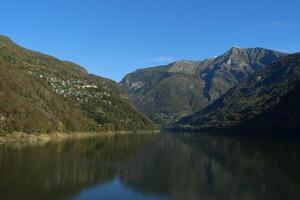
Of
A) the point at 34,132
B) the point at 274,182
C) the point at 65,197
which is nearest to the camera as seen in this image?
the point at 65,197

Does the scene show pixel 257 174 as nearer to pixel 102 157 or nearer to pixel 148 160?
pixel 148 160

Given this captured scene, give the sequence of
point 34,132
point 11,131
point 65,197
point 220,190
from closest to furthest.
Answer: point 65,197
point 220,190
point 11,131
point 34,132

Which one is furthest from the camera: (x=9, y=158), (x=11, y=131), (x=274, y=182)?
(x=11, y=131)

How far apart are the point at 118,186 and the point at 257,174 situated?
116ft

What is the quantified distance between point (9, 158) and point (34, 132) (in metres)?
89.8

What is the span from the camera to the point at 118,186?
78.1 metres

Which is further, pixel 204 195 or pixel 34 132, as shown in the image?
pixel 34 132

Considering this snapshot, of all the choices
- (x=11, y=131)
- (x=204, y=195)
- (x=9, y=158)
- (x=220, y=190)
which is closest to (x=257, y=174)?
(x=220, y=190)

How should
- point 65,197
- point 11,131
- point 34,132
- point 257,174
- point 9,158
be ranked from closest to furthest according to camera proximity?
point 65,197, point 257,174, point 9,158, point 11,131, point 34,132

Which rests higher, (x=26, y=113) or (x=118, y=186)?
(x=26, y=113)

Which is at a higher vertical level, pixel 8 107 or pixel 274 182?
pixel 8 107

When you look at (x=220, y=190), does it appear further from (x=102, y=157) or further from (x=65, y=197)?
(x=102, y=157)

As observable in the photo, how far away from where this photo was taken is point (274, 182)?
85.4 metres

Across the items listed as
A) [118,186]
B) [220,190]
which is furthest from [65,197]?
[220,190]
